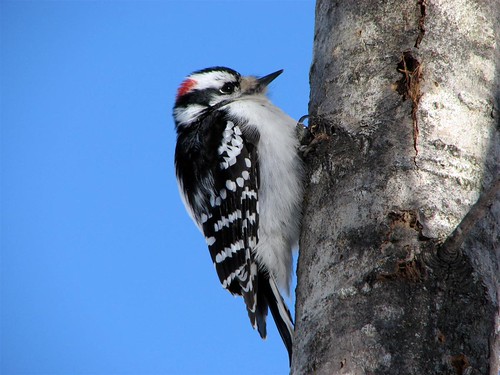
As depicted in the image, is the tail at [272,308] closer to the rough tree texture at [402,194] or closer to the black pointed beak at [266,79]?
the rough tree texture at [402,194]

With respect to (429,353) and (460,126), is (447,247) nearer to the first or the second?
(429,353)

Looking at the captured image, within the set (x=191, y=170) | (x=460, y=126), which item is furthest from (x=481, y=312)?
(x=191, y=170)

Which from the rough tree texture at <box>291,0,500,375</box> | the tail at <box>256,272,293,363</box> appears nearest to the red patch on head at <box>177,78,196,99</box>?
the tail at <box>256,272,293,363</box>

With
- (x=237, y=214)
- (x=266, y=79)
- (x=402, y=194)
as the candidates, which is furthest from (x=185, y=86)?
(x=402, y=194)

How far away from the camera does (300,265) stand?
2.46m

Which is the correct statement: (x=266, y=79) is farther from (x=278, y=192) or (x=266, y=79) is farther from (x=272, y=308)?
(x=272, y=308)

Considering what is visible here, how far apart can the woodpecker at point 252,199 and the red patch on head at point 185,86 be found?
632 millimetres

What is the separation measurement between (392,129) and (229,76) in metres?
2.36

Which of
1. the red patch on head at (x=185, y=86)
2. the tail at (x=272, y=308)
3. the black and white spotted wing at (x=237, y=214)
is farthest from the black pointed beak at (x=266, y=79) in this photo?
the tail at (x=272, y=308)

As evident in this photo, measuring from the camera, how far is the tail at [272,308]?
353cm

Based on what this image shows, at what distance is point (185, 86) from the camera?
4766 mm

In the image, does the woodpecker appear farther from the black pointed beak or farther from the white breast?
the black pointed beak

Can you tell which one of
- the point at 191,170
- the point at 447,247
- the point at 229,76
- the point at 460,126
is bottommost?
the point at 447,247

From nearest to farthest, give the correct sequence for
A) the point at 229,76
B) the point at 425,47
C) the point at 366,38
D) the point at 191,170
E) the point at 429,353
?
the point at 429,353 → the point at 425,47 → the point at 366,38 → the point at 191,170 → the point at 229,76
